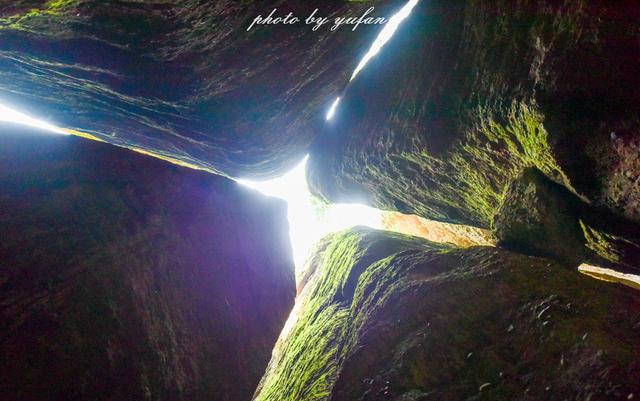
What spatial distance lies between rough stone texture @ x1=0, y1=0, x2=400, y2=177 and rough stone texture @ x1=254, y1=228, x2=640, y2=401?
3851 millimetres

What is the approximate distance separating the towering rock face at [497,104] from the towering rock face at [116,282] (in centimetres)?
400

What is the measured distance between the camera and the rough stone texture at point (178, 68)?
4355 millimetres

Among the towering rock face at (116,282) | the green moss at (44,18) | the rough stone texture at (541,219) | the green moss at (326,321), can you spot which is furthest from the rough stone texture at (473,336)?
the green moss at (44,18)

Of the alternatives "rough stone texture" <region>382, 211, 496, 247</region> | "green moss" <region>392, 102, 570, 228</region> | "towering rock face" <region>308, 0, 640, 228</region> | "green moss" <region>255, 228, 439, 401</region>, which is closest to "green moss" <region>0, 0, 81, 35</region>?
"towering rock face" <region>308, 0, 640, 228</region>

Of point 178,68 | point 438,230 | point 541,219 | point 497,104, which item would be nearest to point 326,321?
point 541,219

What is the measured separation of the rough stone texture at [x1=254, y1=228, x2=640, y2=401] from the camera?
11.0 ft

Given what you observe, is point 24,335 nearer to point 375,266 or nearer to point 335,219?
point 375,266

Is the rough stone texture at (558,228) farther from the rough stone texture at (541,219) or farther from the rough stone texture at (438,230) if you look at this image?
the rough stone texture at (438,230)

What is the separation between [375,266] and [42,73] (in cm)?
645

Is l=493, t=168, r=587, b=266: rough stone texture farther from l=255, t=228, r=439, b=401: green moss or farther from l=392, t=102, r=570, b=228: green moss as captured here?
l=255, t=228, r=439, b=401: green moss

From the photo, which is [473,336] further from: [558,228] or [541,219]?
[558,228]

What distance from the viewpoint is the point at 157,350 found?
5.08 metres

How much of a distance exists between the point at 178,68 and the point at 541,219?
5593 mm

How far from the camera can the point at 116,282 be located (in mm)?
4949
